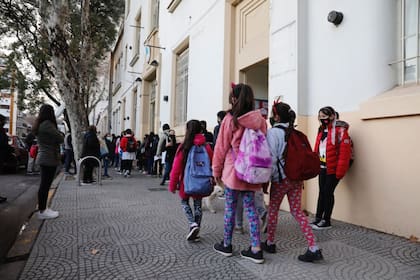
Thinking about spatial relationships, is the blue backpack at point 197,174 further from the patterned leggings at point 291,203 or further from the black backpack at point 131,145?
the black backpack at point 131,145

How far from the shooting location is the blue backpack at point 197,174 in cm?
371

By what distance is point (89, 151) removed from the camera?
347 inches

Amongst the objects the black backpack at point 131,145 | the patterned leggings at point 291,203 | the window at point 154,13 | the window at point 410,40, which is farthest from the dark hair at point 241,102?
the window at point 154,13

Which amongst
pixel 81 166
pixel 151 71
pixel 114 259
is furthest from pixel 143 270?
pixel 151 71

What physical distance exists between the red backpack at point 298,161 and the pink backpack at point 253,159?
25 centimetres

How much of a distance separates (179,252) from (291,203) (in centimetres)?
136

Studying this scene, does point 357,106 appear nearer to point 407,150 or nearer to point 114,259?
point 407,150

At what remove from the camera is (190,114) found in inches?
399

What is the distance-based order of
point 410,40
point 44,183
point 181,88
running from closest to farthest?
point 410,40 → point 44,183 → point 181,88

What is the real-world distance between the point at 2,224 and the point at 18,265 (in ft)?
6.14

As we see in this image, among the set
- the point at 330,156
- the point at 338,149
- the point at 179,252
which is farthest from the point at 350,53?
the point at 179,252

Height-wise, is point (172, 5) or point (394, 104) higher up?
point (172, 5)

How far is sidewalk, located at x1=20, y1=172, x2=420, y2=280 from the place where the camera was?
2967 millimetres

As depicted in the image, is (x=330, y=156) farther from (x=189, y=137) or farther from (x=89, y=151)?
(x=89, y=151)
